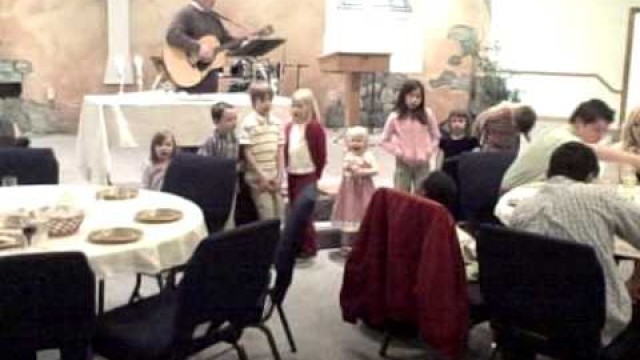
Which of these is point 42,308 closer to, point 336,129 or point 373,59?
point 373,59

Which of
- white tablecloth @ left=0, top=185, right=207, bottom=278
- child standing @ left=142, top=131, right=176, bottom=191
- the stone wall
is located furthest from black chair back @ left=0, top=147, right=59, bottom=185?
the stone wall

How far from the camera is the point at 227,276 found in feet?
8.80

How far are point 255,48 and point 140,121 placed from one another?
1.56 m

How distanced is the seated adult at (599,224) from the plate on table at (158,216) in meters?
1.39

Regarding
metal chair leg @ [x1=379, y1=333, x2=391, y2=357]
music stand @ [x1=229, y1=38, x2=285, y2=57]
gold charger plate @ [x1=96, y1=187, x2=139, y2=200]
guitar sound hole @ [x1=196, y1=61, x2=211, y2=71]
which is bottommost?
metal chair leg @ [x1=379, y1=333, x2=391, y2=357]

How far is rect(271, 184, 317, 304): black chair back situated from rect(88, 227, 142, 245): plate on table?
57 cm

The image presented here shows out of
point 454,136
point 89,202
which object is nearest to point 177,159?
point 89,202

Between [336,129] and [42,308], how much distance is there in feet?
27.9

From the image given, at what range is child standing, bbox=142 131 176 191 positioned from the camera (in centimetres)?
474

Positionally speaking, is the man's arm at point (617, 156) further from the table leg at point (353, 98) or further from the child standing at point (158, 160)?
the table leg at point (353, 98)

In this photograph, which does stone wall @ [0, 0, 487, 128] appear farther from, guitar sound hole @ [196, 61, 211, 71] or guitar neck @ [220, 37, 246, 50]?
guitar sound hole @ [196, 61, 211, 71]

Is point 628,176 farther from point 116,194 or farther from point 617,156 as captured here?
point 116,194

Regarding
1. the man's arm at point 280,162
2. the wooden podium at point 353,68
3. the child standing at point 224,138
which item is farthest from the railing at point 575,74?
the child standing at point 224,138

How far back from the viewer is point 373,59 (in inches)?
340
